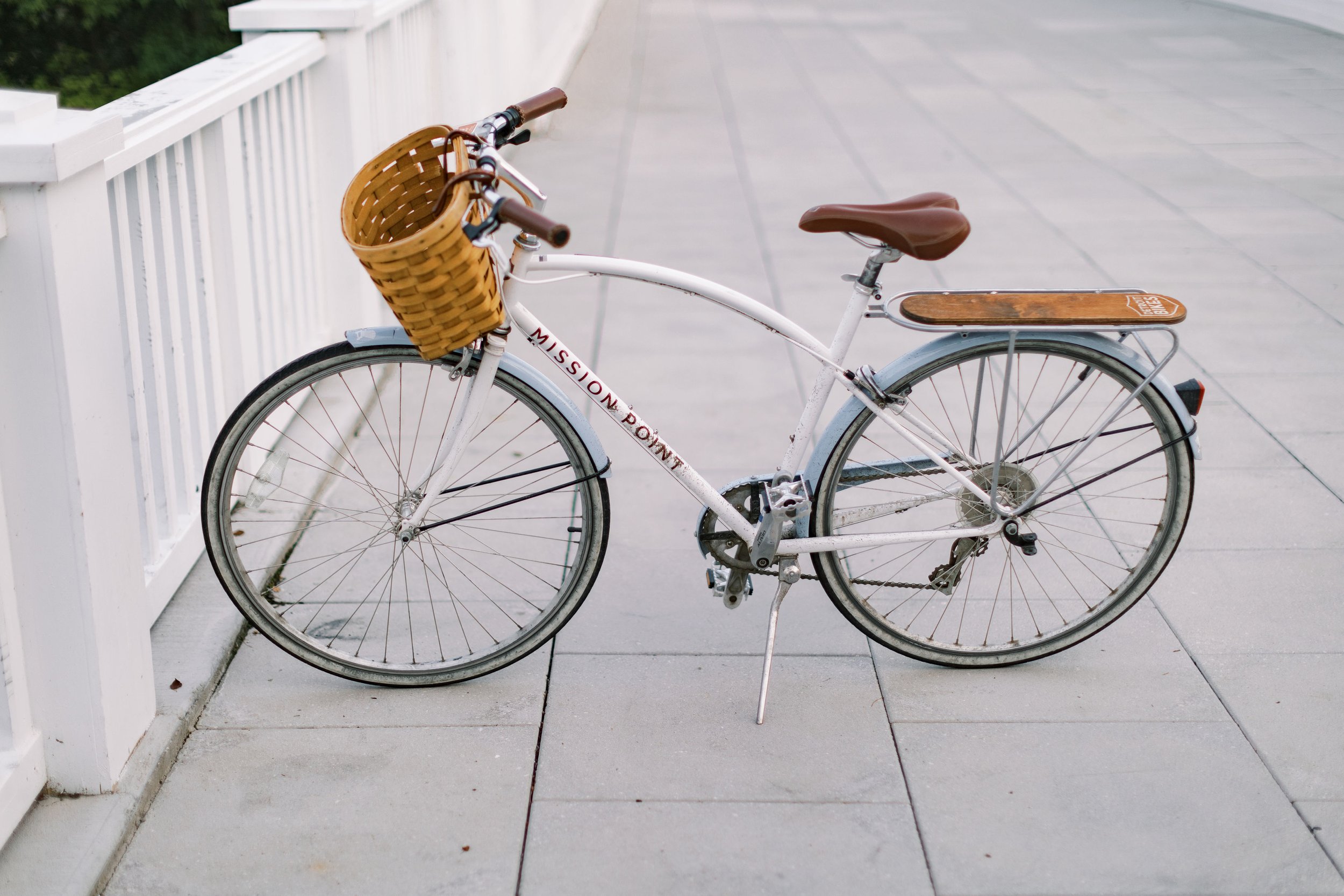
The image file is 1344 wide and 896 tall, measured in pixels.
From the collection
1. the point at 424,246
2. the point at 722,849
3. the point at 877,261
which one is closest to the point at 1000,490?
the point at 877,261

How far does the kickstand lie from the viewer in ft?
10.1

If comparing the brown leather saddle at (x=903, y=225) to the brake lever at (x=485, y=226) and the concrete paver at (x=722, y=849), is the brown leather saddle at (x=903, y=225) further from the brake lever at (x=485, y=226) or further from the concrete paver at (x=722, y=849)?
the concrete paver at (x=722, y=849)

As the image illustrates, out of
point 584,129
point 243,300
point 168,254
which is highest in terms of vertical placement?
point 168,254

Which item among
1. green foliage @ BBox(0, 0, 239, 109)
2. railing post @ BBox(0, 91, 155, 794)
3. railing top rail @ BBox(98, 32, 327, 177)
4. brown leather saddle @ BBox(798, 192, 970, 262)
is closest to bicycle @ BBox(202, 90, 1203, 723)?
brown leather saddle @ BBox(798, 192, 970, 262)

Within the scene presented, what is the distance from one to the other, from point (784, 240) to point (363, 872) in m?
5.08

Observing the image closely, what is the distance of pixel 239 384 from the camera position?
411cm

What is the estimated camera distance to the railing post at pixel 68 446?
2.32 m

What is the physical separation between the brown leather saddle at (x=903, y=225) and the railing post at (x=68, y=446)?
1400mm

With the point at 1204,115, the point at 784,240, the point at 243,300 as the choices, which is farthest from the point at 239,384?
the point at 1204,115

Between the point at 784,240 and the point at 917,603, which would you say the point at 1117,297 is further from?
the point at 784,240

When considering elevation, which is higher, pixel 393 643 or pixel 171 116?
pixel 171 116

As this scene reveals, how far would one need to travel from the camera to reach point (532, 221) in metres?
2.29

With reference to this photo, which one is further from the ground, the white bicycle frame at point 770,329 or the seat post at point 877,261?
the seat post at point 877,261

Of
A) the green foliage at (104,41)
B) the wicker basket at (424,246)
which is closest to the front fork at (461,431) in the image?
the wicker basket at (424,246)
